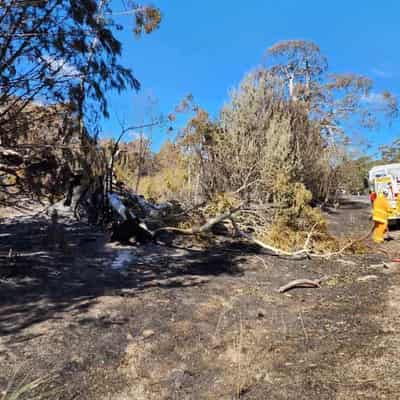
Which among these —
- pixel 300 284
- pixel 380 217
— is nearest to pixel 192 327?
pixel 300 284

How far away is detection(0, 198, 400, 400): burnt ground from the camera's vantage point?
2.85 meters

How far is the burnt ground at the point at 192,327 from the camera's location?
9.34 ft

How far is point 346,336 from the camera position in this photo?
372 cm

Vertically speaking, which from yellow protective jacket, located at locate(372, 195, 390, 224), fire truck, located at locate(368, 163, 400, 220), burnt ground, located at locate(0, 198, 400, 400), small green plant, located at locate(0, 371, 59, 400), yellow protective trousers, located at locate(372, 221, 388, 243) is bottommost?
small green plant, located at locate(0, 371, 59, 400)

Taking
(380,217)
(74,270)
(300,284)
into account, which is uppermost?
(380,217)

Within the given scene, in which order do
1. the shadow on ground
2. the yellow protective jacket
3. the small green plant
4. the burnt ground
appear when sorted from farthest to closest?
the yellow protective jacket < the shadow on ground < the burnt ground < the small green plant

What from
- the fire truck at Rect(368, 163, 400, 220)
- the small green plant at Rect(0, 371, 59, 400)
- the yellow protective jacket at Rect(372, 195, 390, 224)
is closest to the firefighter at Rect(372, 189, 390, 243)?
the yellow protective jacket at Rect(372, 195, 390, 224)

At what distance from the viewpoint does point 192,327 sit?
407cm

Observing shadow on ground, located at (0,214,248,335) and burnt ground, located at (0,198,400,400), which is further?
shadow on ground, located at (0,214,248,335)

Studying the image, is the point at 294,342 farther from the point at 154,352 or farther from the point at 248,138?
the point at 248,138

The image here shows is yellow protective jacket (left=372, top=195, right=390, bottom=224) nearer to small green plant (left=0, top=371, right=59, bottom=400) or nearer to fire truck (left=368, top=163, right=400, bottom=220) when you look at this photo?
fire truck (left=368, top=163, right=400, bottom=220)

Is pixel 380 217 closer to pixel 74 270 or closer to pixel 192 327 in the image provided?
pixel 192 327

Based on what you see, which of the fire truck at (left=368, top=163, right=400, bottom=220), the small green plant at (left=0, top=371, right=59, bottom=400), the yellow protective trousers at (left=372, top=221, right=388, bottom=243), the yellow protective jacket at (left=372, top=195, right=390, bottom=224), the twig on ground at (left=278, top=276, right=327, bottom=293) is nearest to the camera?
the small green plant at (left=0, top=371, right=59, bottom=400)

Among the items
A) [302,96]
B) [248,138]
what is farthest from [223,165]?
[302,96]
